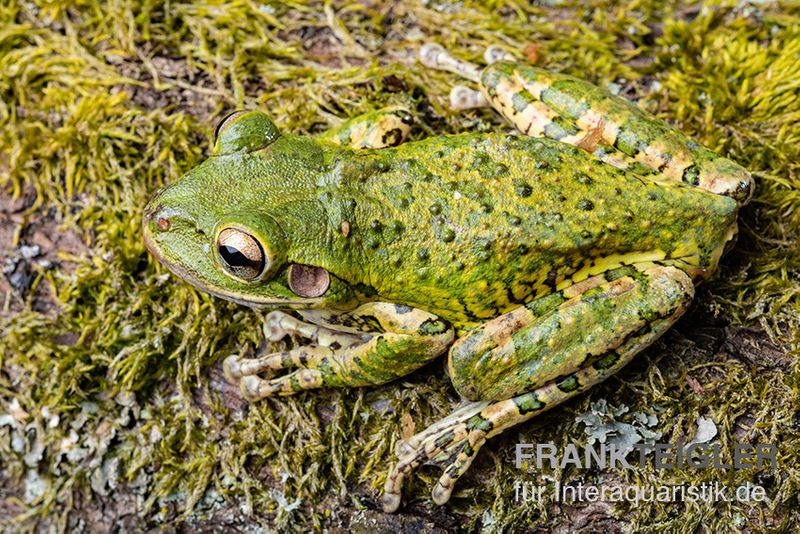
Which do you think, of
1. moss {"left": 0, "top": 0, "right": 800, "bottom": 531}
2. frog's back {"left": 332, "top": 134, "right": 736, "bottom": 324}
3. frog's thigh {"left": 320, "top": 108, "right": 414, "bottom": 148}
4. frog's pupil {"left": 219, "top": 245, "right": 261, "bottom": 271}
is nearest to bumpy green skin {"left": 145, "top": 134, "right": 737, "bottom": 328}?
frog's back {"left": 332, "top": 134, "right": 736, "bottom": 324}

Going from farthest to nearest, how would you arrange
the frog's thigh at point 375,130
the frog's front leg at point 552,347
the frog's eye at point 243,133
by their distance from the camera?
the frog's thigh at point 375,130
the frog's eye at point 243,133
the frog's front leg at point 552,347

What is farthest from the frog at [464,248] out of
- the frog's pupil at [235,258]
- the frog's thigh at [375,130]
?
the frog's thigh at [375,130]

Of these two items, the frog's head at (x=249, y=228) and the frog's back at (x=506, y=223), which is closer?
the frog's head at (x=249, y=228)

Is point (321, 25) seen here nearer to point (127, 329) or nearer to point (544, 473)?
point (127, 329)

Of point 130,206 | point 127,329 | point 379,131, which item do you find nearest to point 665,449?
point 379,131

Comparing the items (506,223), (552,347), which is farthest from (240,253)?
(552,347)

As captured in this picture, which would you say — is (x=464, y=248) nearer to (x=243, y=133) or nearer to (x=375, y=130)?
(x=375, y=130)

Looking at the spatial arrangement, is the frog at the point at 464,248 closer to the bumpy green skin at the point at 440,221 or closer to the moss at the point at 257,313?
the bumpy green skin at the point at 440,221
